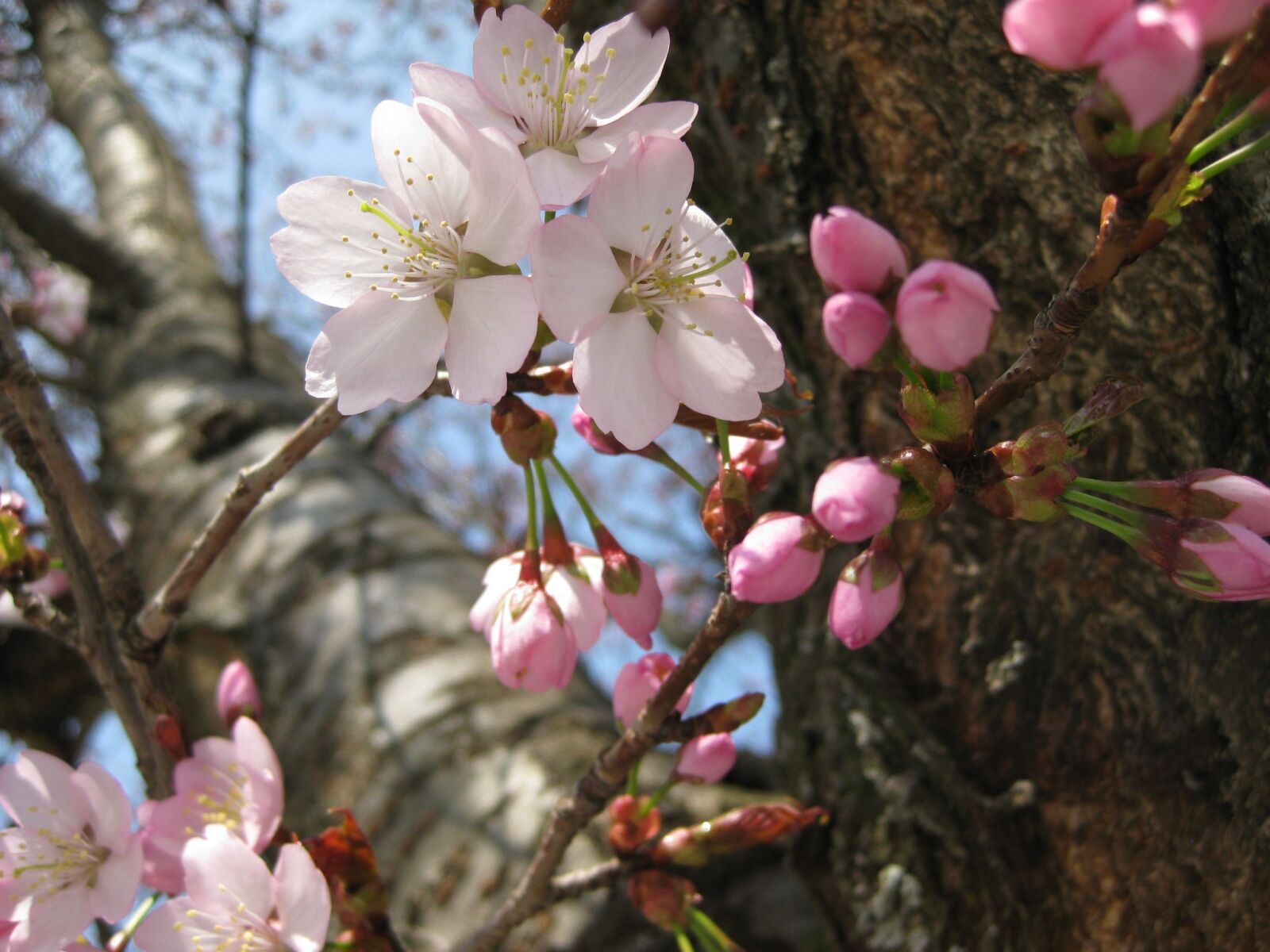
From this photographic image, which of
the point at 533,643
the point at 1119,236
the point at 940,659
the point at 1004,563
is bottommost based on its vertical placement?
the point at 940,659

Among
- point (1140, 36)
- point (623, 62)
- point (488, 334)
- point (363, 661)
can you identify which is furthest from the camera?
point (363, 661)

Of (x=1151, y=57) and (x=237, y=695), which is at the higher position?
(x=1151, y=57)

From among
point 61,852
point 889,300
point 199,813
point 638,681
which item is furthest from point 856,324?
point 61,852

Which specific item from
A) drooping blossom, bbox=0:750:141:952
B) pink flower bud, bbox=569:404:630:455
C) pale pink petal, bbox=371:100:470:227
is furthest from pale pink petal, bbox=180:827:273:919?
pale pink petal, bbox=371:100:470:227

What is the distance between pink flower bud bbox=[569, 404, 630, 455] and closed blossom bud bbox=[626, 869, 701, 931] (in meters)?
0.52

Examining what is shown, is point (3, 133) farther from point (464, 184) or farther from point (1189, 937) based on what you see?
point (1189, 937)

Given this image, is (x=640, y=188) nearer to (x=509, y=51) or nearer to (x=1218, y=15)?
(x=509, y=51)

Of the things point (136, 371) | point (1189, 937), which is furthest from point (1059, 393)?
point (136, 371)

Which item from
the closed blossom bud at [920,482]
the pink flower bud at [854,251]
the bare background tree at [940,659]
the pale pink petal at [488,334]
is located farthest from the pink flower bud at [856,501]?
the bare background tree at [940,659]

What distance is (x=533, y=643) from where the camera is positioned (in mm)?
871

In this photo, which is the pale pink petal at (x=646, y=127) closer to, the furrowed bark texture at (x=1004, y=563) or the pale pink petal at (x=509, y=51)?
the pale pink petal at (x=509, y=51)

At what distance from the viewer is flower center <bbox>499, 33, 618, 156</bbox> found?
2.50 ft

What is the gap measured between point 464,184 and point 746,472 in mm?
345

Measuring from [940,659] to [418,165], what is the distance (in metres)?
0.85
